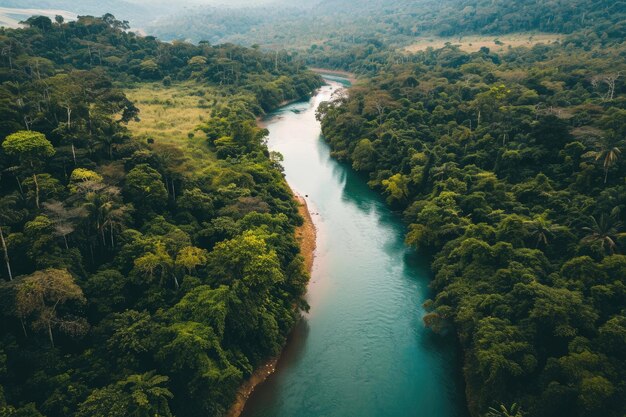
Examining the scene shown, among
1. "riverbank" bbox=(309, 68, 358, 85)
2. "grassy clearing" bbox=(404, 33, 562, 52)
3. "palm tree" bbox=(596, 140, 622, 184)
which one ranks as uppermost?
"grassy clearing" bbox=(404, 33, 562, 52)

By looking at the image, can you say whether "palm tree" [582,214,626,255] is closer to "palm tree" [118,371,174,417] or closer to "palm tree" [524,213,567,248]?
"palm tree" [524,213,567,248]

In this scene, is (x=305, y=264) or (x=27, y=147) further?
(x=305, y=264)

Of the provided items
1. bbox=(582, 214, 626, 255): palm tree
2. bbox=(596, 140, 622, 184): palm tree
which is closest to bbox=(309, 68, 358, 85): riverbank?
bbox=(596, 140, 622, 184): palm tree

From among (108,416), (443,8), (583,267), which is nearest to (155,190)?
(108,416)

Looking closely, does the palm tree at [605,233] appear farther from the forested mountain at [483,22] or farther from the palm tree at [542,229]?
the forested mountain at [483,22]

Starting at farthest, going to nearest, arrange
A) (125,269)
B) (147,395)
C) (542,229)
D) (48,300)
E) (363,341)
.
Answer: (542,229)
(363,341)
(125,269)
(48,300)
(147,395)

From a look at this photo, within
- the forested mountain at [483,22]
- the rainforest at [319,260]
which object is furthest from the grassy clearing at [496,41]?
the rainforest at [319,260]

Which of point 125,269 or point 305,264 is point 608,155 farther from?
point 125,269

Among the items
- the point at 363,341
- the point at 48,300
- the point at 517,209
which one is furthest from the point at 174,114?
the point at 517,209
